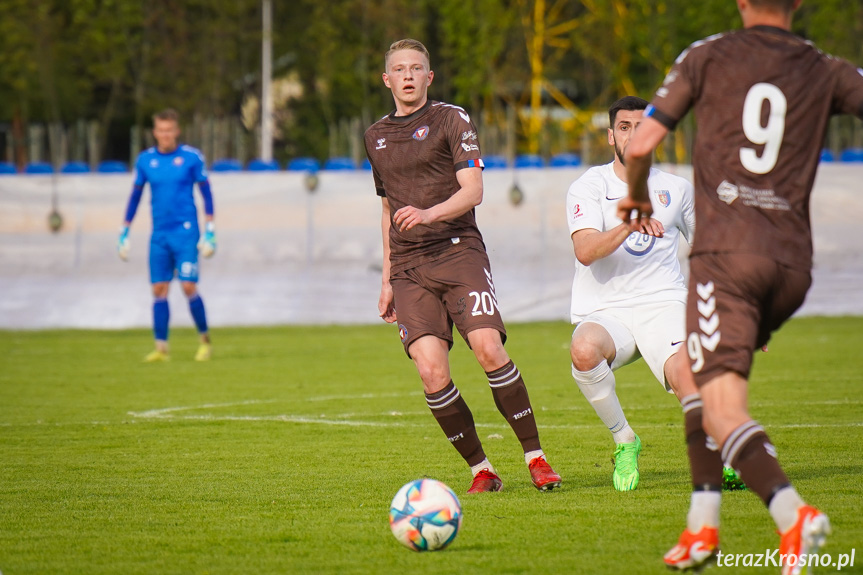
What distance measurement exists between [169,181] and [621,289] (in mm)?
8345

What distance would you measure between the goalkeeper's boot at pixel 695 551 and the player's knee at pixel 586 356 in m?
2.07

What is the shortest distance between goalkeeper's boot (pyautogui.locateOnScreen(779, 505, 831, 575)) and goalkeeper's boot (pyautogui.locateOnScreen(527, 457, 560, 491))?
7.16 feet

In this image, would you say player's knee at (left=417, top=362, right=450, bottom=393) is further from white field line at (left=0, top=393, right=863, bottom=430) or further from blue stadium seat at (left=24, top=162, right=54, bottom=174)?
blue stadium seat at (left=24, top=162, right=54, bottom=174)

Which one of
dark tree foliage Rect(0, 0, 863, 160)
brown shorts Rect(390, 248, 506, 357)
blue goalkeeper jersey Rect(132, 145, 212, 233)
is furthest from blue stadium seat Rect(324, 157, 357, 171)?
brown shorts Rect(390, 248, 506, 357)

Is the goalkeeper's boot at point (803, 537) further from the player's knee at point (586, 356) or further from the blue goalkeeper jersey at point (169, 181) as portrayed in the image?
the blue goalkeeper jersey at point (169, 181)

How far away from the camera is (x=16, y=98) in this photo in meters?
29.4

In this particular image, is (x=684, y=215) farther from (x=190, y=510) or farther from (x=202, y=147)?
(x=202, y=147)

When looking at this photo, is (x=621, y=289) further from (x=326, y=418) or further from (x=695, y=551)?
(x=326, y=418)

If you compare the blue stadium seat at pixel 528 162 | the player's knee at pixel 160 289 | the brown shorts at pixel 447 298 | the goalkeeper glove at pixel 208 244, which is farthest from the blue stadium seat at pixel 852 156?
the brown shorts at pixel 447 298

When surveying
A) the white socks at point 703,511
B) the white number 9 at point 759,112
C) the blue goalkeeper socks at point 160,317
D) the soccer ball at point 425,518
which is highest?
the white number 9 at point 759,112

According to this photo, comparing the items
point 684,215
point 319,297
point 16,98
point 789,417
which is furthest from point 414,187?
point 16,98

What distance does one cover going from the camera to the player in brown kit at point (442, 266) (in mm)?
6223

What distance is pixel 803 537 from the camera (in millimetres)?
3832

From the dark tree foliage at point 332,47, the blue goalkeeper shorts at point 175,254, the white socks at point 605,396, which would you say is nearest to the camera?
the white socks at point 605,396
